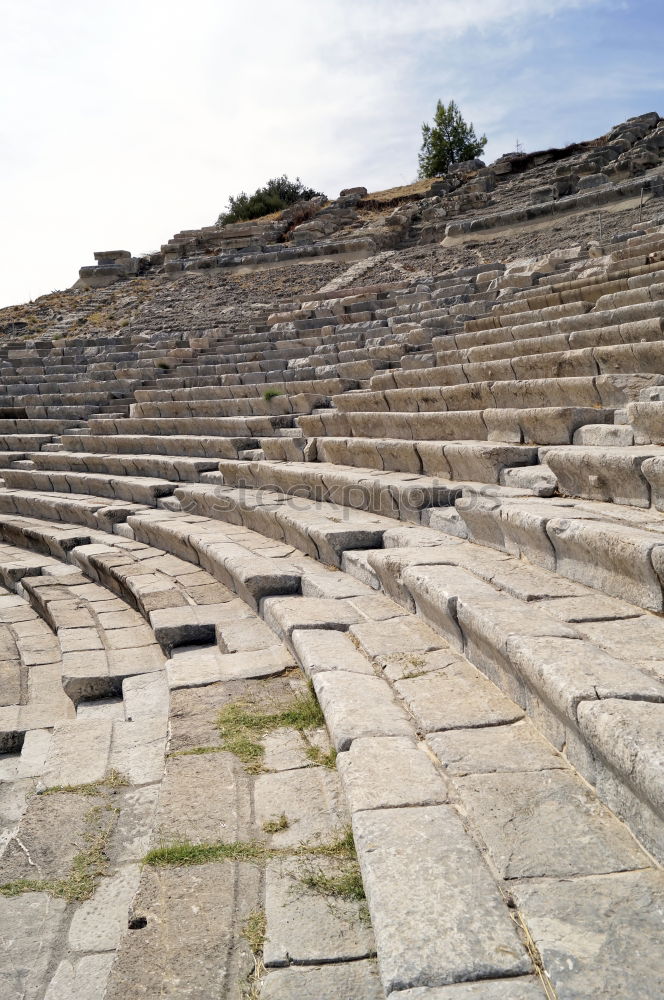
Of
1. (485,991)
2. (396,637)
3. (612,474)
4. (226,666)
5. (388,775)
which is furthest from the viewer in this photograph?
(612,474)

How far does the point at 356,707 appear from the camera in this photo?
10.2ft

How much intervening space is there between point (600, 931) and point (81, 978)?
1.49 m

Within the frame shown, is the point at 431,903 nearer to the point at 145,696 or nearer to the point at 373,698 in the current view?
the point at 373,698

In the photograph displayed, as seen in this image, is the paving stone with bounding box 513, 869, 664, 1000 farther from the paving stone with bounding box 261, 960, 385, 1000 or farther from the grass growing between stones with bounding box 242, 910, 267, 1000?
the grass growing between stones with bounding box 242, 910, 267, 1000

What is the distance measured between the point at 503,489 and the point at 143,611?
119 inches

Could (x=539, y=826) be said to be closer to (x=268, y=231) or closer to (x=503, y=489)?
(x=503, y=489)

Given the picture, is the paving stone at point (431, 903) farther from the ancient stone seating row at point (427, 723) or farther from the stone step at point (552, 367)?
the stone step at point (552, 367)

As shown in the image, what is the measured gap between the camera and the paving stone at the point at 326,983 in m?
1.86

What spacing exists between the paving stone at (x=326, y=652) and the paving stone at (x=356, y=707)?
0.09 meters

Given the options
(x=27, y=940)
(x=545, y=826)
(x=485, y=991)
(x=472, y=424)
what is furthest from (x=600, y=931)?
(x=472, y=424)

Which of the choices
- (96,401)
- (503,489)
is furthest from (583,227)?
(503,489)

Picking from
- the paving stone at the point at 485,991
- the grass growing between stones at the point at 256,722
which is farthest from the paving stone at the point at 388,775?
the paving stone at the point at 485,991

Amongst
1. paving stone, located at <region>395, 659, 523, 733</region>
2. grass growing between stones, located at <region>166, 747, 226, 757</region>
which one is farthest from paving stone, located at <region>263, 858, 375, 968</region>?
grass growing between stones, located at <region>166, 747, 226, 757</region>

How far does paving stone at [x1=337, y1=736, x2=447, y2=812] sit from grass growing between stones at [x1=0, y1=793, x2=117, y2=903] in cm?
94
